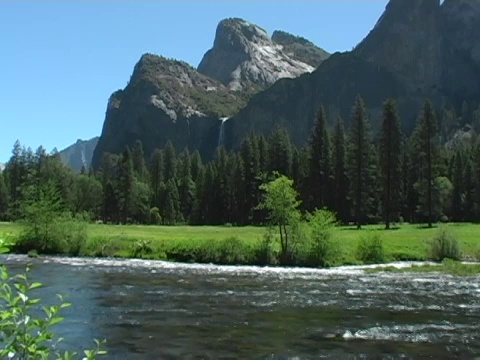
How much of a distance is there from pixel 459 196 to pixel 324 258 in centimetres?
A: 6875

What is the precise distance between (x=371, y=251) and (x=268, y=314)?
2830 centimetres

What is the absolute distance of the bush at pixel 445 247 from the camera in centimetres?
5397

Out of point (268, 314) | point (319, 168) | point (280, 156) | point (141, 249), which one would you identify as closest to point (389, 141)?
point (319, 168)

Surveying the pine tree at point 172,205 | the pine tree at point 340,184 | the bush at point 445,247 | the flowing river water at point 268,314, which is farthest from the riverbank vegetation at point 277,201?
the flowing river water at point 268,314

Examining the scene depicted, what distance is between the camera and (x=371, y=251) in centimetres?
5350

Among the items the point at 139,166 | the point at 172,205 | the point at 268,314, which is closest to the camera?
the point at 268,314

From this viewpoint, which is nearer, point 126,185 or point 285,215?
point 285,215

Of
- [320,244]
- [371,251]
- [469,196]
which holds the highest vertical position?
[469,196]

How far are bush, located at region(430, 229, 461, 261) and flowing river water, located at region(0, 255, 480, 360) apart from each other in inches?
435

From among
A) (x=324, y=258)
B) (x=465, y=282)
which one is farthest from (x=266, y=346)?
(x=324, y=258)

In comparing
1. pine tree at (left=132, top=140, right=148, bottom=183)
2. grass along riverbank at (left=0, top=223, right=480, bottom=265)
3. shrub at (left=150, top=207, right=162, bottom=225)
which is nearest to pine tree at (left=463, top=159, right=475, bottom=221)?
grass along riverbank at (left=0, top=223, right=480, bottom=265)

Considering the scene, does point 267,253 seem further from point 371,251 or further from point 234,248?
point 371,251

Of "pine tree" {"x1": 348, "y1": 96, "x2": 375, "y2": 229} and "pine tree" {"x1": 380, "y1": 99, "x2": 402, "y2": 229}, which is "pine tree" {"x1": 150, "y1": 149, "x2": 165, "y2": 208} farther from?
"pine tree" {"x1": 380, "y1": 99, "x2": 402, "y2": 229}

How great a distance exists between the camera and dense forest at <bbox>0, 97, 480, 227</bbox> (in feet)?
289
